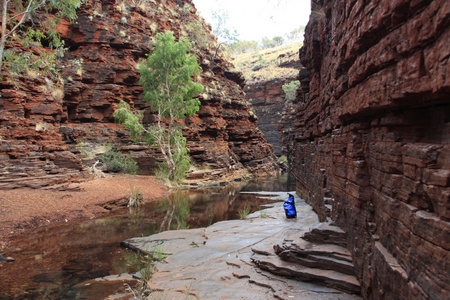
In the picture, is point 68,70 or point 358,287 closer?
point 358,287

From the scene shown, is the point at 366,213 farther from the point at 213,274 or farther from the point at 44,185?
the point at 44,185

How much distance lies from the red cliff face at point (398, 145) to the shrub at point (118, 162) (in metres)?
17.6

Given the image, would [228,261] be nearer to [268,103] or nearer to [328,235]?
[328,235]

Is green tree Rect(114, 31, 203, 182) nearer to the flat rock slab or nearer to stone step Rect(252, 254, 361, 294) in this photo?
the flat rock slab

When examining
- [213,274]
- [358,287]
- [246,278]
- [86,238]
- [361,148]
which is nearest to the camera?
[358,287]

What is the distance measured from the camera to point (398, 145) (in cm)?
307

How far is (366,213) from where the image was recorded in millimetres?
3961

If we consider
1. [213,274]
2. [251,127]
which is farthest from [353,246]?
[251,127]

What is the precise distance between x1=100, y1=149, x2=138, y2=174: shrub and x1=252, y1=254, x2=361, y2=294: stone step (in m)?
16.5

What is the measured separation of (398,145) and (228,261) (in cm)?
409

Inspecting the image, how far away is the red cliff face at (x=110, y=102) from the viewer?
543 inches

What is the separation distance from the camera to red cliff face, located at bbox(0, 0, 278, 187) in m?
13.8

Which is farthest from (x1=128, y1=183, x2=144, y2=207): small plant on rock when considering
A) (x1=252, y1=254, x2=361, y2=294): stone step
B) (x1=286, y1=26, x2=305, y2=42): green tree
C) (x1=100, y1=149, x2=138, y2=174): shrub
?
(x1=286, y1=26, x2=305, y2=42): green tree

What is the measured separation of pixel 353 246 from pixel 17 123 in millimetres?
15367
